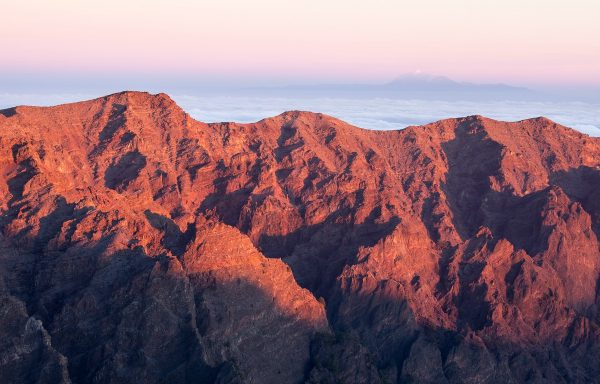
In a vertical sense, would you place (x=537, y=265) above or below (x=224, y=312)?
below

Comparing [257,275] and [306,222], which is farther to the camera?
[306,222]

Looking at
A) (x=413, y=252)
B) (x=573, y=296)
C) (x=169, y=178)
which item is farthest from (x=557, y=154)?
(x=169, y=178)

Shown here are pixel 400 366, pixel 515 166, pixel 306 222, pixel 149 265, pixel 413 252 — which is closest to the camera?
pixel 149 265

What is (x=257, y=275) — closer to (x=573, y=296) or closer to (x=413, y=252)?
(x=413, y=252)

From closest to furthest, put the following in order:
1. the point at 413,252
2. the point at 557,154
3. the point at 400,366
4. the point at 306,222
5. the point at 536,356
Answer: the point at 400,366, the point at 536,356, the point at 413,252, the point at 306,222, the point at 557,154

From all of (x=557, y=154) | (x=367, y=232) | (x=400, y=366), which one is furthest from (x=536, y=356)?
(x=557, y=154)

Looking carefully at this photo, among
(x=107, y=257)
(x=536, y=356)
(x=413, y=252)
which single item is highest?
(x=107, y=257)
